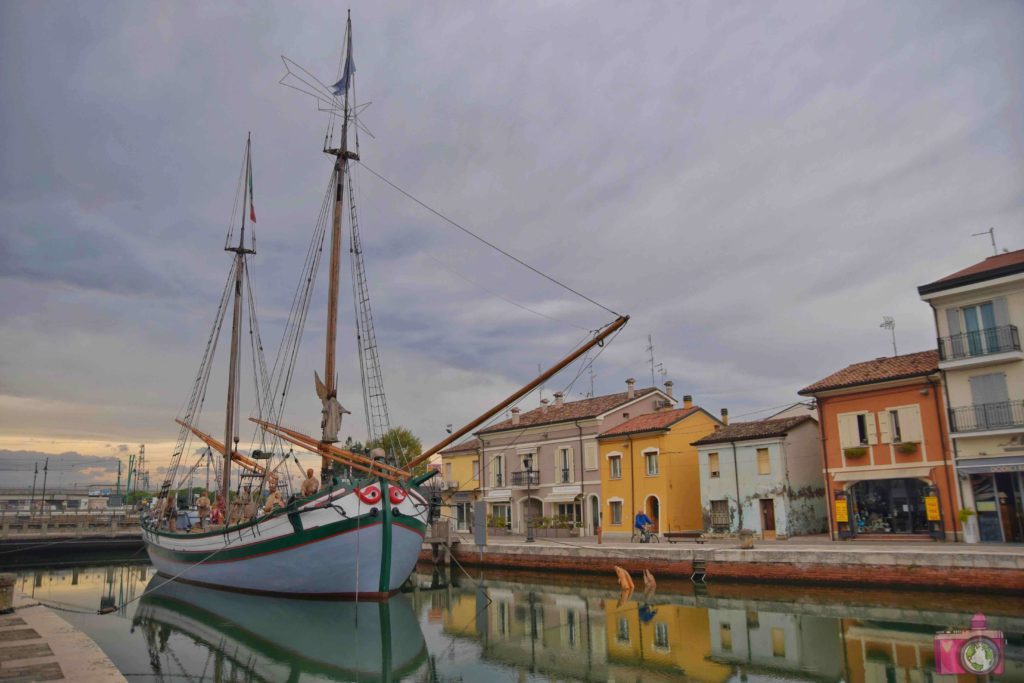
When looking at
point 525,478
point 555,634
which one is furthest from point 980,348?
point 525,478

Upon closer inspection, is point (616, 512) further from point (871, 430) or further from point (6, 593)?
point (6, 593)

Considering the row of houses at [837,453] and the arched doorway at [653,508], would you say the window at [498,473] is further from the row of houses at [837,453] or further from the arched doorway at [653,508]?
the arched doorway at [653,508]

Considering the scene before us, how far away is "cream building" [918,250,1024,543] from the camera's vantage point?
1099 inches

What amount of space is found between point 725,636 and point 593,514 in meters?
25.2

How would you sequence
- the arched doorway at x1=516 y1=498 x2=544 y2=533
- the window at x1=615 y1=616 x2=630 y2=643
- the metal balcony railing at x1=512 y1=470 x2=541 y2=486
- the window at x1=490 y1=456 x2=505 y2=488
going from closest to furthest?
the window at x1=615 y1=616 x2=630 y2=643 → the metal balcony railing at x1=512 y1=470 x2=541 y2=486 → the arched doorway at x1=516 y1=498 x2=544 y2=533 → the window at x1=490 y1=456 x2=505 y2=488

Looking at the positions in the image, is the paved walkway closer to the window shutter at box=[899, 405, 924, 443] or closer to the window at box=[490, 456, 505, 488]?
the window shutter at box=[899, 405, 924, 443]

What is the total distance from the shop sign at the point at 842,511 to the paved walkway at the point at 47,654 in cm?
2980

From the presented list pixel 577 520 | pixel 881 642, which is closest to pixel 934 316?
pixel 881 642

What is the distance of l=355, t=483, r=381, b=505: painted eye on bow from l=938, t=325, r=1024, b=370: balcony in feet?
76.4

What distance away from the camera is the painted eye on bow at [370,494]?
24.6m

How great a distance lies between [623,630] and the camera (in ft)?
68.6

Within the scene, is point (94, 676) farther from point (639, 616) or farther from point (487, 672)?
point (639, 616)

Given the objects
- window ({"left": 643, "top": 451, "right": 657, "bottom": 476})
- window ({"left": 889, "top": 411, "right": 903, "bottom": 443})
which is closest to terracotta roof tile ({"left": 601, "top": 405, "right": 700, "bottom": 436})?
window ({"left": 643, "top": 451, "right": 657, "bottom": 476})

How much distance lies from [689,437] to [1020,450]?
59.2 ft
